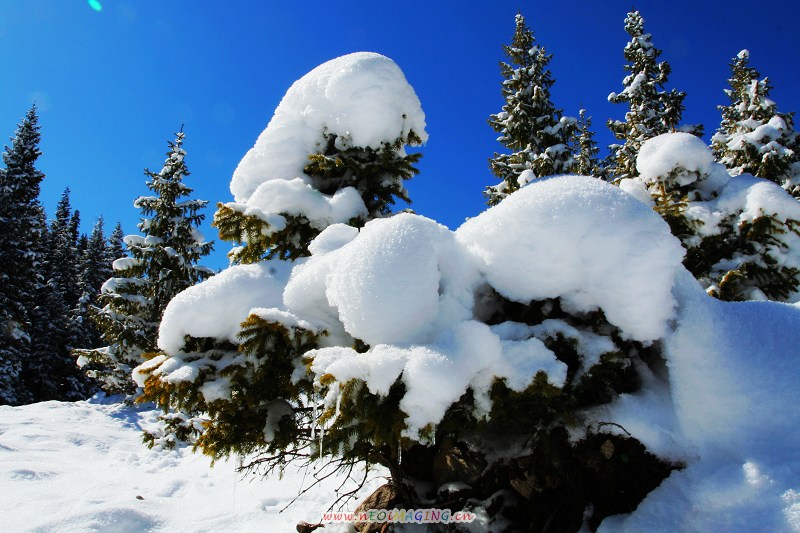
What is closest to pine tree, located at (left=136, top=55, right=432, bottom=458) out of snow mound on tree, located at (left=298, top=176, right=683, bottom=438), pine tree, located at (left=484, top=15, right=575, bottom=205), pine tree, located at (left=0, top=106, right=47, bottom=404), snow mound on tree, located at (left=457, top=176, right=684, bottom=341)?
snow mound on tree, located at (left=298, top=176, right=683, bottom=438)

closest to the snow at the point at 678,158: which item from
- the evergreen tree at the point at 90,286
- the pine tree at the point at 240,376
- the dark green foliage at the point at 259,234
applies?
the dark green foliage at the point at 259,234

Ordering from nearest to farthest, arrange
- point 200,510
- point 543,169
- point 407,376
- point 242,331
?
1. point 407,376
2. point 242,331
3. point 200,510
4. point 543,169

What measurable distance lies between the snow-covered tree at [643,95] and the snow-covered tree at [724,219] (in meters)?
12.4

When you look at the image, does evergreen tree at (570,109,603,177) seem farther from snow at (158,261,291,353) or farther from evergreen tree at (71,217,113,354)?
evergreen tree at (71,217,113,354)

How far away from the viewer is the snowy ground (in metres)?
5.74

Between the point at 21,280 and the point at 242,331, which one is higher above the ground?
the point at 21,280

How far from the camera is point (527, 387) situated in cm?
255

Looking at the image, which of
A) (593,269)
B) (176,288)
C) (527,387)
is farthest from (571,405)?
(176,288)

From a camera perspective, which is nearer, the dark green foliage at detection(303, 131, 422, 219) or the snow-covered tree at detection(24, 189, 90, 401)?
the dark green foliage at detection(303, 131, 422, 219)

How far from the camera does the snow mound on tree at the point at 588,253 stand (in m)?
2.81

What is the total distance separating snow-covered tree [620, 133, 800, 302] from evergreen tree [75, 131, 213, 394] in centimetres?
1600

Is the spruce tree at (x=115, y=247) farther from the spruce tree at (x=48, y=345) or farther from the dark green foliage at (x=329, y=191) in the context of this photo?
the dark green foliage at (x=329, y=191)

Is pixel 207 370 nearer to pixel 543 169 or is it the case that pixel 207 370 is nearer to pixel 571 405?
pixel 571 405

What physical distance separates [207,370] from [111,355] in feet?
55.6
